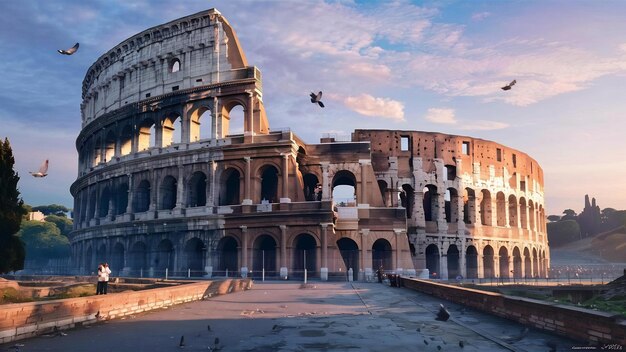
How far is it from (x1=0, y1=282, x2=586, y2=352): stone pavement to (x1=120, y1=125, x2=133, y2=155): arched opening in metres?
38.1

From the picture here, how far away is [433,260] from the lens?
52719 millimetres

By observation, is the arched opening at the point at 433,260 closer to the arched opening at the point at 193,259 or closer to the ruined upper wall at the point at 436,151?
the ruined upper wall at the point at 436,151

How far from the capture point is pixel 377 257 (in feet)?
144

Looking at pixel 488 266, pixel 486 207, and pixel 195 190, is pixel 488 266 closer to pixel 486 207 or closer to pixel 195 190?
pixel 486 207

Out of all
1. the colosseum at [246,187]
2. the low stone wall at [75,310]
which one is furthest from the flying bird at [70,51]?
the low stone wall at [75,310]

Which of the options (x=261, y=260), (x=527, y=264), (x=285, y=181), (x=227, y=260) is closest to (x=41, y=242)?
(x=227, y=260)

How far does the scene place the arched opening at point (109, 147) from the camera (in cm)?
5459

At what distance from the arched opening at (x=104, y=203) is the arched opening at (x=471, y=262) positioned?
37.1m

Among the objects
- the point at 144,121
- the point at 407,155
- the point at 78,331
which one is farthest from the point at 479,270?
the point at 78,331

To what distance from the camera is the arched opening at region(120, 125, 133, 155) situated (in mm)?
52625

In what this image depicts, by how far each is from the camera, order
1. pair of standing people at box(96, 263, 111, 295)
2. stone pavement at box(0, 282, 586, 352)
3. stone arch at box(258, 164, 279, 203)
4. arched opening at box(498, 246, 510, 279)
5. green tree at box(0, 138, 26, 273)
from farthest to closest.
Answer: arched opening at box(498, 246, 510, 279) → stone arch at box(258, 164, 279, 203) → green tree at box(0, 138, 26, 273) → pair of standing people at box(96, 263, 111, 295) → stone pavement at box(0, 282, 586, 352)

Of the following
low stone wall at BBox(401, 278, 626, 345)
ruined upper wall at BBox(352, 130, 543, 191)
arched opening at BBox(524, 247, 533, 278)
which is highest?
ruined upper wall at BBox(352, 130, 543, 191)

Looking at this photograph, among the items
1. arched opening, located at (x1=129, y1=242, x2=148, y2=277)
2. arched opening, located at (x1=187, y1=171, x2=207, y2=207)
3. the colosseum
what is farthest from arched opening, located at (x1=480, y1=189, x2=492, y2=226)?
arched opening, located at (x1=129, y1=242, x2=148, y2=277)

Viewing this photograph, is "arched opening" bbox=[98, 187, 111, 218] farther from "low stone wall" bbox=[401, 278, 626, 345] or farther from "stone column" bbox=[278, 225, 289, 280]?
"low stone wall" bbox=[401, 278, 626, 345]
